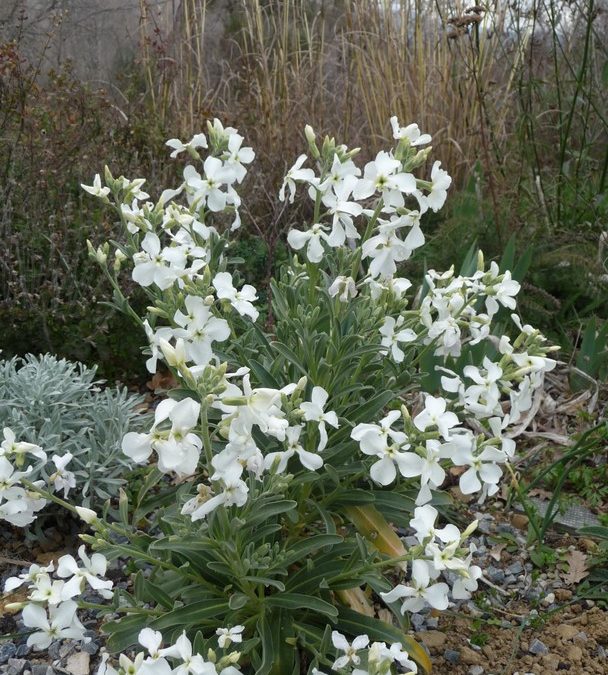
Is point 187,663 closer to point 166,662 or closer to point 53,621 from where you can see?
point 166,662

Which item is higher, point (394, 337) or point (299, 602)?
point (394, 337)

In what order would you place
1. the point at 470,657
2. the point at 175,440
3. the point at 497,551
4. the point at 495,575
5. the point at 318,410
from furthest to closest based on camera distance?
1. the point at 497,551
2. the point at 495,575
3. the point at 470,657
4. the point at 318,410
5. the point at 175,440

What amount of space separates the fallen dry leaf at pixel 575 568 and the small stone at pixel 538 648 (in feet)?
1.04

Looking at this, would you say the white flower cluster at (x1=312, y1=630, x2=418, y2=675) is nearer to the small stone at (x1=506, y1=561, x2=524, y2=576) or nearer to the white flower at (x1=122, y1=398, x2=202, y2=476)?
the white flower at (x1=122, y1=398, x2=202, y2=476)

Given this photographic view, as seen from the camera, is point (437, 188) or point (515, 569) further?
point (515, 569)

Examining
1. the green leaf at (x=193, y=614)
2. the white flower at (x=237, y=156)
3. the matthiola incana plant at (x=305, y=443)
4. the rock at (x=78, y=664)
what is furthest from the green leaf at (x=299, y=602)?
the white flower at (x=237, y=156)

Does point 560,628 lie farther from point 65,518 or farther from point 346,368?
point 65,518

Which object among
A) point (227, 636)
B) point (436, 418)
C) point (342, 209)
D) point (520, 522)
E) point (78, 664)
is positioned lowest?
point (520, 522)

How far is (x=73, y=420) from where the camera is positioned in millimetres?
2717

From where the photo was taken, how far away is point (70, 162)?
3992 millimetres

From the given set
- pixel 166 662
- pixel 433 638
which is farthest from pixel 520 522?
pixel 166 662

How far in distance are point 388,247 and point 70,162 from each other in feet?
8.18

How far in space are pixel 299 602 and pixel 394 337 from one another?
2.34 ft

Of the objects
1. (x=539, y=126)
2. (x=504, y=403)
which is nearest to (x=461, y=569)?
(x=504, y=403)
